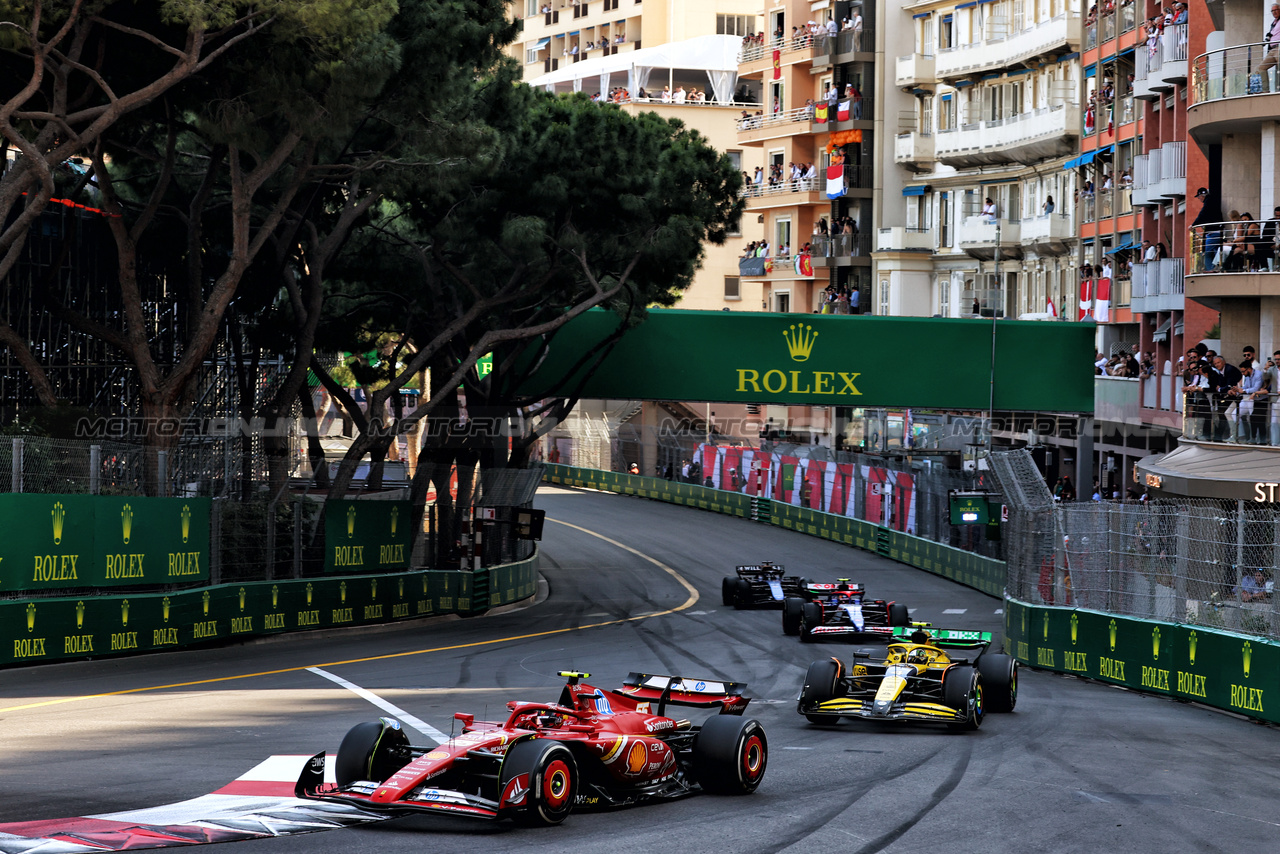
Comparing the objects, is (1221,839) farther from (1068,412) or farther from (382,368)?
(382,368)

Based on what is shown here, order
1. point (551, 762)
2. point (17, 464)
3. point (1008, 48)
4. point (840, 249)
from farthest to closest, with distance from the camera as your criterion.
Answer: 1. point (840, 249)
2. point (1008, 48)
3. point (17, 464)
4. point (551, 762)

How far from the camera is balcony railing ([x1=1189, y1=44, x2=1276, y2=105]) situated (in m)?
31.2

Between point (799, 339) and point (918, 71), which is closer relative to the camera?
point (799, 339)

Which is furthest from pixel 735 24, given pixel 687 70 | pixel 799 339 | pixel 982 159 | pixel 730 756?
pixel 730 756

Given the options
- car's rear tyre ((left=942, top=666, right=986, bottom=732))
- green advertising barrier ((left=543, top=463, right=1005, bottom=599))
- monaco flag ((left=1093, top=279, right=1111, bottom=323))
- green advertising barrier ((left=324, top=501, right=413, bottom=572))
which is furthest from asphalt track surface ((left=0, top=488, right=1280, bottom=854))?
monaco flag ((left=1093, top=279, right=1111, bottom=323))

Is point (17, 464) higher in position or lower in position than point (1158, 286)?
lower

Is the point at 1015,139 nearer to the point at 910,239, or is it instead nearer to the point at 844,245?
the point at 910,239

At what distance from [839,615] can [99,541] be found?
12602mm

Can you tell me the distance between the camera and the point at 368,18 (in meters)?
22.2

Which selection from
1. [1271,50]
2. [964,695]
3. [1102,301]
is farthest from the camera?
[1102,301]

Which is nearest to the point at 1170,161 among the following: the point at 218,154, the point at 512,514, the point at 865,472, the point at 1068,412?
the point at 1068,412

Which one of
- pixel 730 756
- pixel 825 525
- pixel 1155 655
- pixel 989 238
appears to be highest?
pixel 989 238

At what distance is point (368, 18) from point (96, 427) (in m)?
12.3

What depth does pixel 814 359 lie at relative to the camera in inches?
1495
